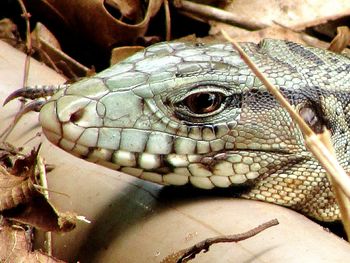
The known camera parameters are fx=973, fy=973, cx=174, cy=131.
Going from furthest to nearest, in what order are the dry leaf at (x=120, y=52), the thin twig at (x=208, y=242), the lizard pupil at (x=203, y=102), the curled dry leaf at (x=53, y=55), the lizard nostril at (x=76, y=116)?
the curled dry leaf at (x=53, y=55) < the dry leaf at (x=120, y=52) < the lizard pupil at (x=203, y=102) < the lizard nostril at (x=76, y=116) < the thin twig at (x=208, y=242)

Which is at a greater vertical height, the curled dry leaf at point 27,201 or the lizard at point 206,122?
the lizard at point 206,122

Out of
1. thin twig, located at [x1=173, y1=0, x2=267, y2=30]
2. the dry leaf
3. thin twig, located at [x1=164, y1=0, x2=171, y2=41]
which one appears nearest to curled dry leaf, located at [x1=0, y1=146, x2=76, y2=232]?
the dry leaf

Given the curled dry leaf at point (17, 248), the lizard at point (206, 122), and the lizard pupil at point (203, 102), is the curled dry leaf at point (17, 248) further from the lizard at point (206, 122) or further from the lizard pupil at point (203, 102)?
the lizard pupil at point (203, 102)

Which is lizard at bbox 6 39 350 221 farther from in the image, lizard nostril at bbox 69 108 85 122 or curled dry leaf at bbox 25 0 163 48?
curled dry leaf at bbox 25 0 163 48

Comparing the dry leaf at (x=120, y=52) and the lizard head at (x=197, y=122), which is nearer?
the lizard head at (x=197, y=122)

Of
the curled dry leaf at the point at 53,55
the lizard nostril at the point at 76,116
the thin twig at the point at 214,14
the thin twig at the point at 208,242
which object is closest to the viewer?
the thin twig at the point at 208,242

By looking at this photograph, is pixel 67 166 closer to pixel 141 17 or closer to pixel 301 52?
pixel 301 52

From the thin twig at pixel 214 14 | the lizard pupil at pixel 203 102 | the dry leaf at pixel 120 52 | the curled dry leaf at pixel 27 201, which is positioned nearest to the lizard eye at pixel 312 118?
the lizard pupil at pixel 203 102

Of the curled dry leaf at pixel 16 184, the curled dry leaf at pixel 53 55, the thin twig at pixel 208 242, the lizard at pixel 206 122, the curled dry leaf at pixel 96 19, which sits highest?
the lizard at pixel 206 122
